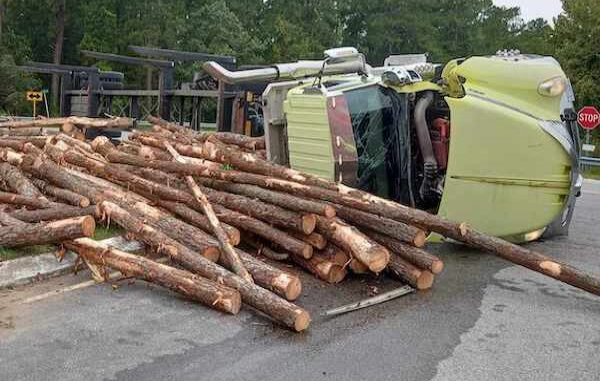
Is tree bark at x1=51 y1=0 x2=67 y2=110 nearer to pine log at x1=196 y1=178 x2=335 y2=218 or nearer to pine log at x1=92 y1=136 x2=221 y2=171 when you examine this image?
pine log at x1=92 y1=136 x2=221 y2=171

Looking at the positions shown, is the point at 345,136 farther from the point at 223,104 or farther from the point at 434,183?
the point at 223,104

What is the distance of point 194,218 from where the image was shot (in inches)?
273

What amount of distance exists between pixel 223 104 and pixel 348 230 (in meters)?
9.10

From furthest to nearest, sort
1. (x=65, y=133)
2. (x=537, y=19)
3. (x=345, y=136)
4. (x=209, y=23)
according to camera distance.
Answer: (x=537, y=19), (x=209, y=23), (x=65, y=133), (x=345, y=136)

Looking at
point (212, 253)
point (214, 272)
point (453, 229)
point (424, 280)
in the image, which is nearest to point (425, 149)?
point (453, 229)

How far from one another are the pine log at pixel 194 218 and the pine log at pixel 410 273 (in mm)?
1442

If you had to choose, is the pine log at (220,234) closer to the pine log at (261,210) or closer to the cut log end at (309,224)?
the pine log at (261,210)

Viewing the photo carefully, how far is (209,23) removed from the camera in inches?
2067

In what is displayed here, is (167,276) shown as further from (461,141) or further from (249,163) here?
(461,141)

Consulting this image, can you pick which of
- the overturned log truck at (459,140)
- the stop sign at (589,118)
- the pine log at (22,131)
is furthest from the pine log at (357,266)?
the stop sign at (589,118)

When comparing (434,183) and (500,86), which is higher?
(500,86)

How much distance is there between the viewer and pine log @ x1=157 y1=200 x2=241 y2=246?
662 centimetres

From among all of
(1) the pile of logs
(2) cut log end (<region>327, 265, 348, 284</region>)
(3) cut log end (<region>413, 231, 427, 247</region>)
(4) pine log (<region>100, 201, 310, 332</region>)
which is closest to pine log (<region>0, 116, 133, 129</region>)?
(1) the pile of logs

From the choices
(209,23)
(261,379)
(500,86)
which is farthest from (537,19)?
(261,379)
